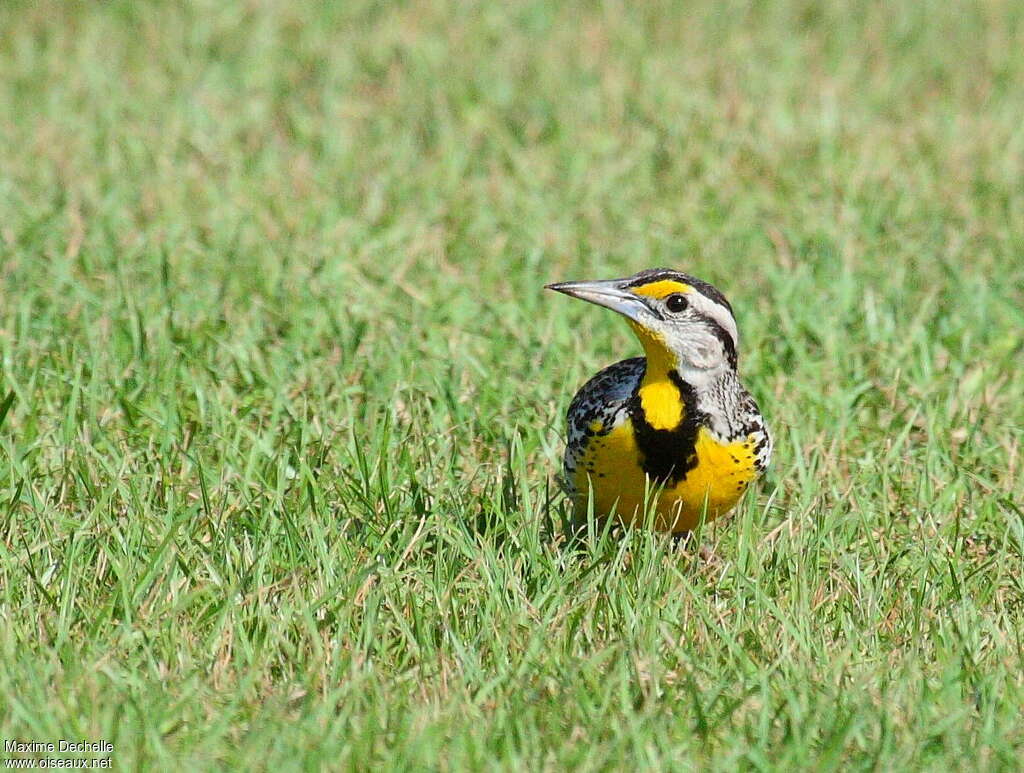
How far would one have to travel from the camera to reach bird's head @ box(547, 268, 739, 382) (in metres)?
4.81

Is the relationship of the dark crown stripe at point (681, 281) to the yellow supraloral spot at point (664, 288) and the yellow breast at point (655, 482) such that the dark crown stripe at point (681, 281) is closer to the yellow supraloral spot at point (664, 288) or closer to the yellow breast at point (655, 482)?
the yellow supraloral spot at point (664, 288)

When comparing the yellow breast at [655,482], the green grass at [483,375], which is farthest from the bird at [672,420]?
the green grass at [483,375]

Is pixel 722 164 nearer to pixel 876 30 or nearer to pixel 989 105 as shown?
pixel 989 105

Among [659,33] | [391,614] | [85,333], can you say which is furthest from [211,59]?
[391,614]

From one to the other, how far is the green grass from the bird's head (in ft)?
1.76

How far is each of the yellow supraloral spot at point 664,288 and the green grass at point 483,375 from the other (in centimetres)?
70

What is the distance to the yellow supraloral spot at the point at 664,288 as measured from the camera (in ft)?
15.8

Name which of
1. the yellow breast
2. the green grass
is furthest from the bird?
the green grass

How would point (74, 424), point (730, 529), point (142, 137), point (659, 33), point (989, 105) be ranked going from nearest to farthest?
point (730, 529), point (74, 424), point (142, 137), point (989, 105), point (659, 33)

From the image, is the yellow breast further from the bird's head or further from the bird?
the bird's head

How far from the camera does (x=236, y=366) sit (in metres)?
6.14

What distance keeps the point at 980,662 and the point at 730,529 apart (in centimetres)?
104

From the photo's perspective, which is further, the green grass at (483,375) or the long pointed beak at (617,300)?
the long pointed beak at (617,300)

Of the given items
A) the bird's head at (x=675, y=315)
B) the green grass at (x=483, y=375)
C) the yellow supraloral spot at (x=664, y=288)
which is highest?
the yellow supraloral spot at (x=664, y=288)
